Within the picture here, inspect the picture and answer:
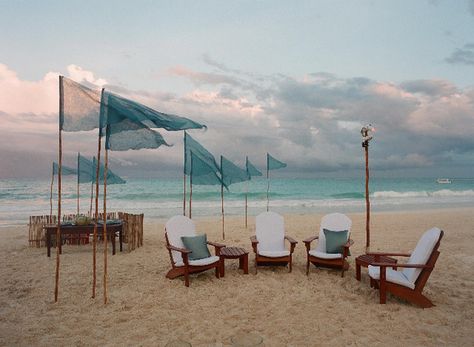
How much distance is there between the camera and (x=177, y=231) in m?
7.27

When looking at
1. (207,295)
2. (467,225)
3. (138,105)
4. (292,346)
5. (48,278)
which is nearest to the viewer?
(292,346)

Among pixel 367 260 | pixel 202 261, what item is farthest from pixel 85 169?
pixel 367 260

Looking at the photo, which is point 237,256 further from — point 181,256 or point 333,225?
point 333,225

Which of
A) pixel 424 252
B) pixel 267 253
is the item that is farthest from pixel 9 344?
pixel 424 252

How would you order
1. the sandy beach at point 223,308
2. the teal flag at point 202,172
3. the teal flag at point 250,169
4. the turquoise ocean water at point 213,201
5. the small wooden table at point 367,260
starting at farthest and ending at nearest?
the turquoise ocean water at point 213,201, the teal flag at point 250,169, the teal flag at point 202,172, the small wooden table at point 367,260, the sandy beach at point 223,308

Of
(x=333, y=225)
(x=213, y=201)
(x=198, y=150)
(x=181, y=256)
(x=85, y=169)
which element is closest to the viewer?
(x=181, y=256)

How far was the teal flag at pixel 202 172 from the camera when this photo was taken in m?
8.89

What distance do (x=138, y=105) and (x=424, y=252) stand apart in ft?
15.8

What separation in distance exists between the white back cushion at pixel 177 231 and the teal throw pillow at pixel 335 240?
9.16 ft

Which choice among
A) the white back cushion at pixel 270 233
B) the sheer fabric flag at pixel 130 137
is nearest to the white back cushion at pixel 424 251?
the white back cushion at pixel 270 233

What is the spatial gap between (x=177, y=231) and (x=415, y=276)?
4.26 meters

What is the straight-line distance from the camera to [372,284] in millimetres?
6344

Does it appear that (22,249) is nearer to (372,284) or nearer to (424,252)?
(372,284)

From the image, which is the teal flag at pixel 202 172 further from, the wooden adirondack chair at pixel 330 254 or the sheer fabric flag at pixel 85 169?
the sheer fabric flag at pixel 85 169
